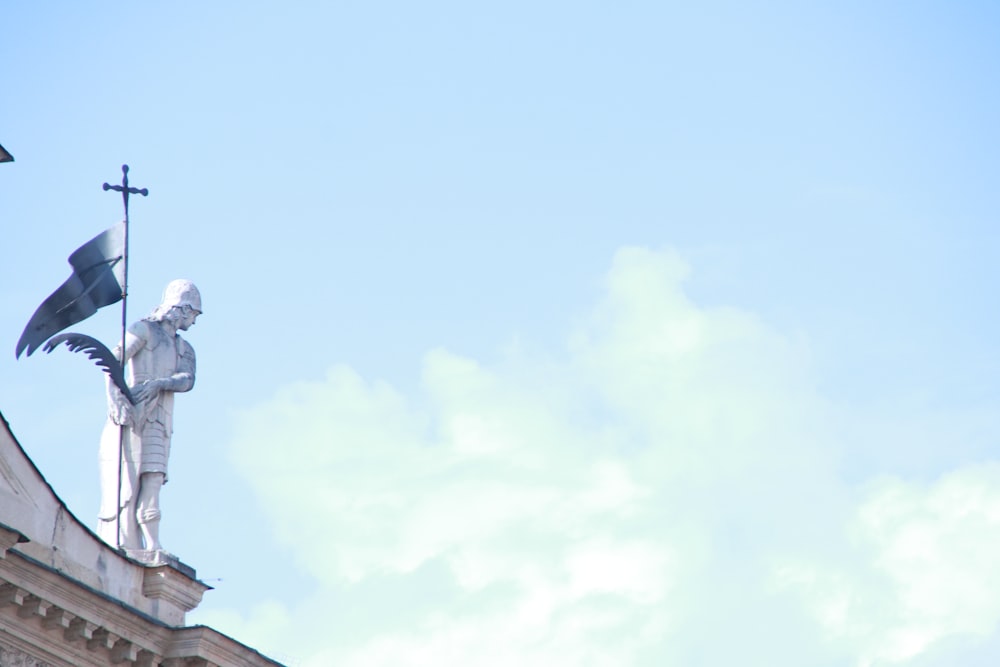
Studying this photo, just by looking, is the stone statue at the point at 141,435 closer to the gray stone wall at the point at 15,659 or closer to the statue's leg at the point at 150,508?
the statue's leg at the point at 150,508

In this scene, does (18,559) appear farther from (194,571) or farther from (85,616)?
(194,571)

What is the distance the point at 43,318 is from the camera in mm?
33438

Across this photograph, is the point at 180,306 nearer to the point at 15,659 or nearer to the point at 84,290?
the point at 84,290

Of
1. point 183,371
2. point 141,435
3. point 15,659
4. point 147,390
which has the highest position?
point 183,371

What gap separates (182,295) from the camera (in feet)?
113

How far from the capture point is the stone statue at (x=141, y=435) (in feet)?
108

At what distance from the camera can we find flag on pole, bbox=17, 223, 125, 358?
33375mm

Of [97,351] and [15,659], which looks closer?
[15,659]

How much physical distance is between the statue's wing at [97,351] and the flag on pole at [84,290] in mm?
Result: 328

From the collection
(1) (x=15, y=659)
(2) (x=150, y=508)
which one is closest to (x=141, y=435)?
(2) (x=150, y=508)

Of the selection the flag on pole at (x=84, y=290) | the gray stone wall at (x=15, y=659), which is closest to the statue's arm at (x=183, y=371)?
the flag on pole at (x=84, y=290)

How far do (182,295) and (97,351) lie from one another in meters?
1.78

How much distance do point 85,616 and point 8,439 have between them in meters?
2.47

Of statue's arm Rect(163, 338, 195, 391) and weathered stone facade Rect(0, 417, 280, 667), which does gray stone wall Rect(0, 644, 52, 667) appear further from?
statue's arm Rect(163, 338, 195, 391)
